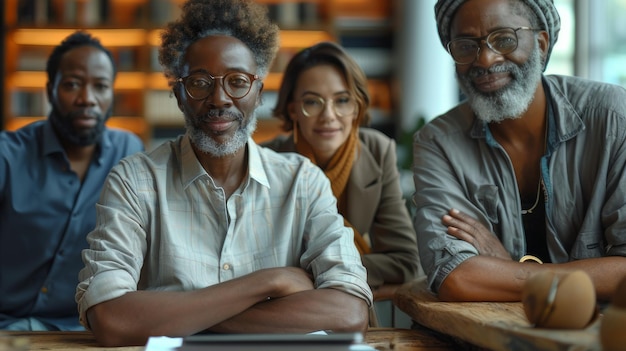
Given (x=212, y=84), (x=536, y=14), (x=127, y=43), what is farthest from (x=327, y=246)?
(x=127, y=43)

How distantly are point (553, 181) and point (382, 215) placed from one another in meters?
0.91

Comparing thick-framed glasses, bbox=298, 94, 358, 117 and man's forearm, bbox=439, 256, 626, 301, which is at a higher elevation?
thick-framed glasses, bbox=298, 94, 358, 117

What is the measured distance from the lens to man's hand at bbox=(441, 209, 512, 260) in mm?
2252

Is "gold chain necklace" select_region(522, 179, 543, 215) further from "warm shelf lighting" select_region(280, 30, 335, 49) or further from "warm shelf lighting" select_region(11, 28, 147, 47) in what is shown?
"warm shelf lighting" select_region(11, 28, 147, 47)

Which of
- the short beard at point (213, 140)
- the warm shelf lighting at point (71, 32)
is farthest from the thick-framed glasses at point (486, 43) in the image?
the warm shelf lighting at point (71, 32)

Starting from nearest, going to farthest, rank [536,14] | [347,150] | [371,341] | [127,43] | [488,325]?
[488,325], [371,341], [536,14], [347,150], [127,43]

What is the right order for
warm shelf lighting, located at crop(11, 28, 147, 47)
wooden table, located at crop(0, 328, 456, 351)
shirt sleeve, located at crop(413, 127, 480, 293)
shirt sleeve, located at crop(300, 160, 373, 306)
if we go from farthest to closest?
warm shelf lighting, located at crop(11, 28, 147, 47)
shirt sleeve, located at crop(413, 127, 480, 293)
shirt sleeve, located at crop(300, 160, 373, 306)
wooden table, located at crop(0, 328, 456, 351)

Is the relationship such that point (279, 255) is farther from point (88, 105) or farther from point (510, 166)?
point (88, 105)

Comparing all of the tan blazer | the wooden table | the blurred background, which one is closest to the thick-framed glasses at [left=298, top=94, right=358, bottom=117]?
the tan blazer

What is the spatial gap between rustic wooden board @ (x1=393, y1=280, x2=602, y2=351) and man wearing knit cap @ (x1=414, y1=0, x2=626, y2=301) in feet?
0.38

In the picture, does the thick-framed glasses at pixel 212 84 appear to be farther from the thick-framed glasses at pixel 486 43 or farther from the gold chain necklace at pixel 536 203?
the gold chain necklace at pixel 536 203

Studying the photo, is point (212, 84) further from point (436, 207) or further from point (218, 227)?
point (436, 207)

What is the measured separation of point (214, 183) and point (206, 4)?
0.56 m

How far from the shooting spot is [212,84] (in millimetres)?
2229
